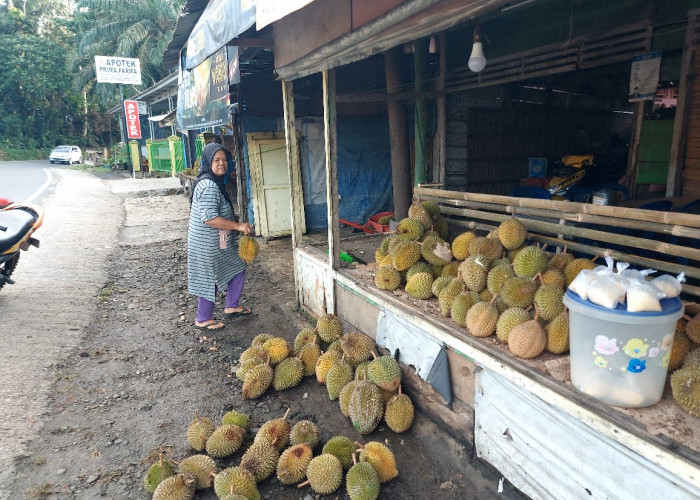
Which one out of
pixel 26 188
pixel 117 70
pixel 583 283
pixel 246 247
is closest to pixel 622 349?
pixel 583 283

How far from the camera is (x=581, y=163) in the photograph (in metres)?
6.27

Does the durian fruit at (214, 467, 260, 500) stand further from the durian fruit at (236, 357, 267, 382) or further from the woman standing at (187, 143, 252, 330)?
the woman standing at (187, 143, 252, 330)

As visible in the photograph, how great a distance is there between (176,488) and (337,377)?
1.21 metres

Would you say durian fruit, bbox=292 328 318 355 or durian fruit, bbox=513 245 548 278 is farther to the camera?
durian fruit, bbox=292 328 318 355

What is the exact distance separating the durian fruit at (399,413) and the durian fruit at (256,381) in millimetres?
977

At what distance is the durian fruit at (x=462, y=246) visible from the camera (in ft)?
10.2

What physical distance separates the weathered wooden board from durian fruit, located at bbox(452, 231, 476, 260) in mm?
884

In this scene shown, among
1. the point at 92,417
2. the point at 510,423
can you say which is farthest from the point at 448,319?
the point at 92,417

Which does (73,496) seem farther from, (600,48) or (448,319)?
(600,48)

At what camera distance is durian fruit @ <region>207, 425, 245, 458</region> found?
275 cm

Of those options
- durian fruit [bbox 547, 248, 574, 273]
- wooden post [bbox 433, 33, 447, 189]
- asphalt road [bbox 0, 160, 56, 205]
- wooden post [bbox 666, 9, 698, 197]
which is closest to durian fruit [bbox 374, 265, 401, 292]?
durian fruit [bbox 547, 248, 574, 273]

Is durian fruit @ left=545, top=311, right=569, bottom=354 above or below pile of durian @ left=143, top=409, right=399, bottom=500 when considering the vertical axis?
above

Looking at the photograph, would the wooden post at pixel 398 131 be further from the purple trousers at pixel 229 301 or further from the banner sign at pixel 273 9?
Result: the banner sign at pixel 273 9

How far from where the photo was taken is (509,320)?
2447 mm
